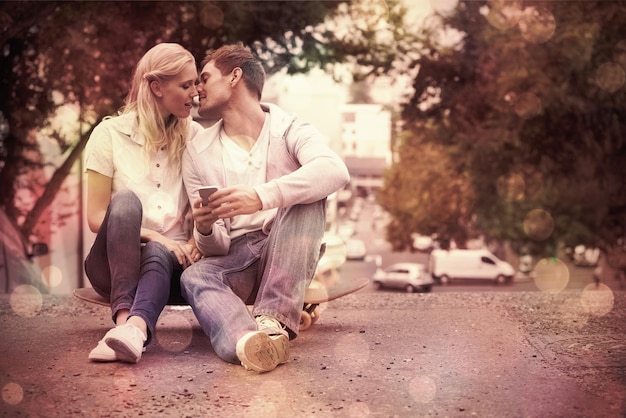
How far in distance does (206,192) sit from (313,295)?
940mm

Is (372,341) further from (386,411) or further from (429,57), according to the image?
(429,57)

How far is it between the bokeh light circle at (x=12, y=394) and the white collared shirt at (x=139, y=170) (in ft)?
3.89

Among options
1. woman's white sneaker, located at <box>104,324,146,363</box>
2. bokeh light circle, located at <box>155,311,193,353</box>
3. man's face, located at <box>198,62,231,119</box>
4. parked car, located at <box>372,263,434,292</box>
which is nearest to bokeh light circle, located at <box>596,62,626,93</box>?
bokeh light circle, located at <box>155,311,193,353</box>

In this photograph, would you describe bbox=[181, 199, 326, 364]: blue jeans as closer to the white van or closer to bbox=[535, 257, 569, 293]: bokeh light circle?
the white van

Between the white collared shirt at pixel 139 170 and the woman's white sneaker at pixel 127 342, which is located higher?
the white collared shirt at pixel 139 170

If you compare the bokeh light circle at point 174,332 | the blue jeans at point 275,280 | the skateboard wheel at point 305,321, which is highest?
the blue jeans at point 275,280

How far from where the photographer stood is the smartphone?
3.97 meters

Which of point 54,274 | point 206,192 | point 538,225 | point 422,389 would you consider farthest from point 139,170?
point 538,225

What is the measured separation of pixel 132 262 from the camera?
420 cm

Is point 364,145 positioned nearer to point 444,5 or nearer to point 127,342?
point 444,5

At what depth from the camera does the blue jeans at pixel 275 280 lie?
4.01 metres

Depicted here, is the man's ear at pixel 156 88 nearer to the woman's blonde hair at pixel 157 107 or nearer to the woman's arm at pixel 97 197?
the woman's blonde hair at pixel 157 107

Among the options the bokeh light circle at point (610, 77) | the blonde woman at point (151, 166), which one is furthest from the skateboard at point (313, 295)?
the bokeh light circle at point (610, 77)

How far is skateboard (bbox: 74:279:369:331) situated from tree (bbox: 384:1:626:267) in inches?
415
